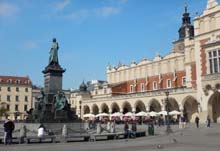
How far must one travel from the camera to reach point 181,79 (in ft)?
201

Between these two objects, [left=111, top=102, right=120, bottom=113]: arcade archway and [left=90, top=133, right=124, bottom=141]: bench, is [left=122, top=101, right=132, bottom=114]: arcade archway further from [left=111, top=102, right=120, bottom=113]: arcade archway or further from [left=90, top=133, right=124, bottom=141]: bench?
[left=90, top=133, right=124, bottom=141]: bench

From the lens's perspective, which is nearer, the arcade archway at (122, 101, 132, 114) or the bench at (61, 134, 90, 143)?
the bench at (61, 134, 90, 143)

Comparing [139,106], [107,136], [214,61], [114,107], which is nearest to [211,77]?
[214,61]

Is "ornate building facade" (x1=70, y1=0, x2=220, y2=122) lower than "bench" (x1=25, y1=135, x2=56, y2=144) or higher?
higher

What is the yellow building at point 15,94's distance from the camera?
292 ft

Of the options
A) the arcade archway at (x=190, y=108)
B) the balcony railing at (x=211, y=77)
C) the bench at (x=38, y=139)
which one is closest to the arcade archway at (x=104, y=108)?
the arcade archway at (x=190, y=108)

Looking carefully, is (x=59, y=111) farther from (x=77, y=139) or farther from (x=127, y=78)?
(x=127, y=78)

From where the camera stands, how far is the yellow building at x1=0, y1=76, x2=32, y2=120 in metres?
89.1

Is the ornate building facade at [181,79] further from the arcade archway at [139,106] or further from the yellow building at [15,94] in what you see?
the yellow building at [15,94]

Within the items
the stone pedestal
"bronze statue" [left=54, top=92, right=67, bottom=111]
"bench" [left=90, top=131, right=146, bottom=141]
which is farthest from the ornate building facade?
"bronze statue" [left=54, top=92, right=67, bottom=111]

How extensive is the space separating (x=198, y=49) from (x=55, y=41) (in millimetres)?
26061

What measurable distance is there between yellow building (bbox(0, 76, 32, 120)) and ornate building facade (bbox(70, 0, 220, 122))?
20.9 metres

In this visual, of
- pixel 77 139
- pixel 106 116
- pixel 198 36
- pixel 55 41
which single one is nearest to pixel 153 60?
pixel 106 116

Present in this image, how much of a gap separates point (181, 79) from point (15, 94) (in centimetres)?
5018
